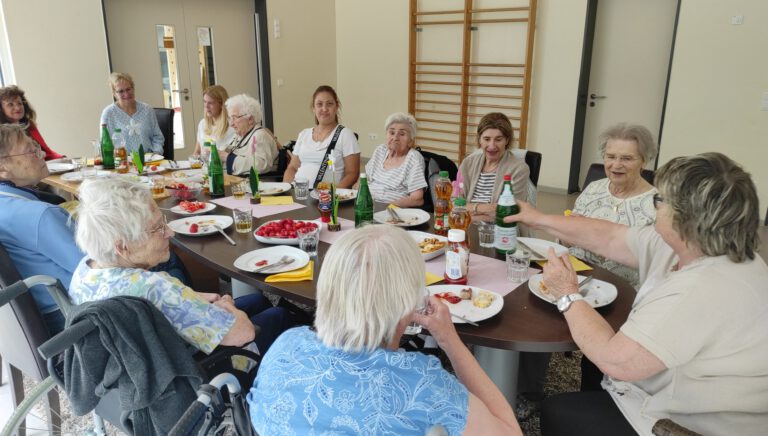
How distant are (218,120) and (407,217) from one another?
2263 millimetres

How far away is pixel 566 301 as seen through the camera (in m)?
1.38

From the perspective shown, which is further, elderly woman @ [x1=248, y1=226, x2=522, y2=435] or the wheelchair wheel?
the wheelchair wheel

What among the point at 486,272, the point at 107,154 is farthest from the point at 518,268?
the point at 107,154

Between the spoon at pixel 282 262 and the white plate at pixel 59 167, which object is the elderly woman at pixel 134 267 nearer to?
the spoon at pixel 282 262

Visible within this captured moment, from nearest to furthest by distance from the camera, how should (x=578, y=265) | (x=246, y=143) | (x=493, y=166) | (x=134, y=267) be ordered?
(x=134, y=267) → (x=578, y=265) → (x=493, y=166) → (x=246, y=143)

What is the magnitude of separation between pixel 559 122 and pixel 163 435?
5.11 m

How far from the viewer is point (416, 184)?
118 inches

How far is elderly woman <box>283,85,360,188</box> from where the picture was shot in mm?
3445

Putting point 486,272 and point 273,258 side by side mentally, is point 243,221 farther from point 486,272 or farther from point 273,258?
point 486,272

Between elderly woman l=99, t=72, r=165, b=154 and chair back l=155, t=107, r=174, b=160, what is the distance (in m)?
0.07

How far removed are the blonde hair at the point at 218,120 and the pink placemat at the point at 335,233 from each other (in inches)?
77.3

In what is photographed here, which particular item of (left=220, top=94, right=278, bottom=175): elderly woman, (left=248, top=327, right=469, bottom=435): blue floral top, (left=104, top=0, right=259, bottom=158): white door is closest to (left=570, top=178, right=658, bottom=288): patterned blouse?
(left=248, top=327, right=469, bottom=435): blue floral top

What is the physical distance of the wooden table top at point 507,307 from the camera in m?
1.35

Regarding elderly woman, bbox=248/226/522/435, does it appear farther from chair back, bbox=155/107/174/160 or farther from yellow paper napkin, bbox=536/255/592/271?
chair back, bbox=155/107/174/160
